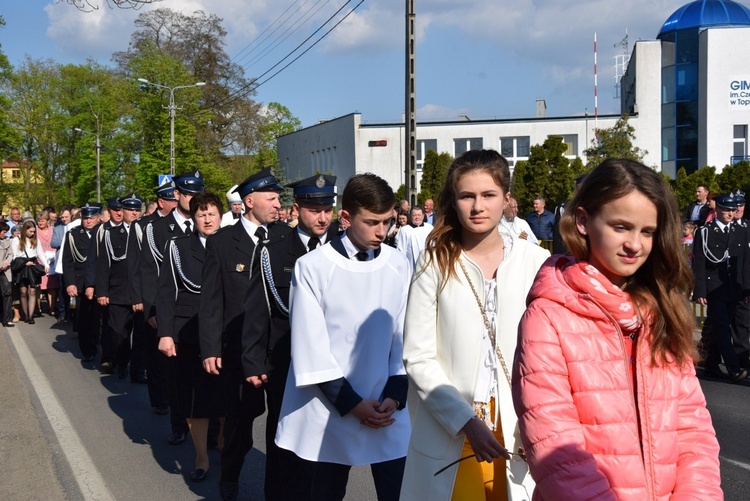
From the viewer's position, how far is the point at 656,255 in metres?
2.53

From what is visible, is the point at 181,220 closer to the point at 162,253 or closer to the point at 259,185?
the point at 162,253

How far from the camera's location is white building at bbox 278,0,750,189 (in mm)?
49406

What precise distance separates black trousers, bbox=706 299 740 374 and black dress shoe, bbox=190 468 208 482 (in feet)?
20.4

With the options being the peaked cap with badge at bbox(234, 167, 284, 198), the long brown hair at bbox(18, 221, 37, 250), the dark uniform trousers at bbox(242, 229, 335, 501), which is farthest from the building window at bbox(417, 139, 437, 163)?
the dark uniform trousers at bbox(242, 229, 335, 501)

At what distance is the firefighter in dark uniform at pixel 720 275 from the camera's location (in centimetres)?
1066

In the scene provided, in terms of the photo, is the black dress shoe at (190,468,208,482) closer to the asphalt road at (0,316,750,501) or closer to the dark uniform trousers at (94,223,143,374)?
the asphalt road at (0,316,750,501)

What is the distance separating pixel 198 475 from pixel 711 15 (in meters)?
50.1

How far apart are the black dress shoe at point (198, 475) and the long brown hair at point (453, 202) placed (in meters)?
3.95

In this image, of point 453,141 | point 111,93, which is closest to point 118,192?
point 111,93

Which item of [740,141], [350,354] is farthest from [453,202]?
[740,141]

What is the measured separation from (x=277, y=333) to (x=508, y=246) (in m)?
1.89

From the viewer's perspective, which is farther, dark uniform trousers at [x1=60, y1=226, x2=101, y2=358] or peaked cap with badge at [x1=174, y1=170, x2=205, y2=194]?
dark uniform trousers at [x1=60, y1=226, x2=101, y2=358]

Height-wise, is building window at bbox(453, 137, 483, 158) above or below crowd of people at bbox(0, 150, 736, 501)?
above

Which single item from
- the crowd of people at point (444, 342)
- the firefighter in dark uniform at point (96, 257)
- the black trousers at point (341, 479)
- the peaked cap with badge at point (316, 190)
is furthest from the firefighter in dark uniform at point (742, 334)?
the firefighter in dark uniform at point (96, 257)
